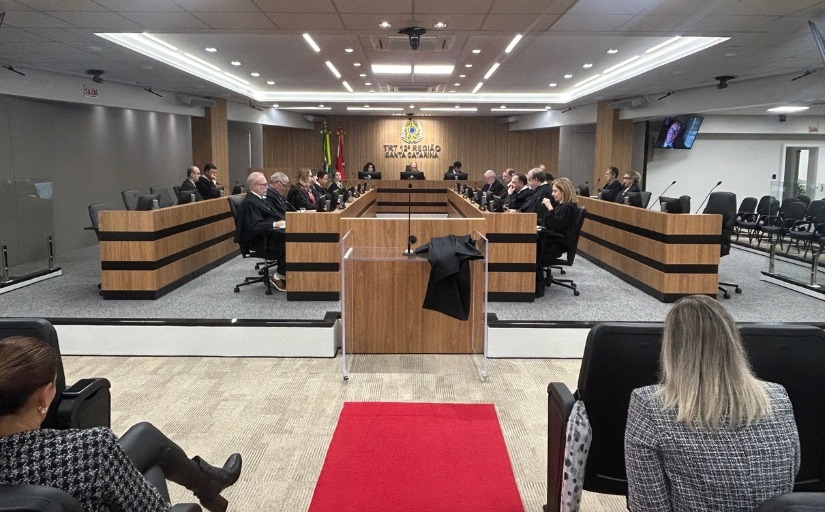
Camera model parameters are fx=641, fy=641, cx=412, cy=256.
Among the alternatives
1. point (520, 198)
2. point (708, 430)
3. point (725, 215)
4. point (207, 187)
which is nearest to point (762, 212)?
point (725, 215)

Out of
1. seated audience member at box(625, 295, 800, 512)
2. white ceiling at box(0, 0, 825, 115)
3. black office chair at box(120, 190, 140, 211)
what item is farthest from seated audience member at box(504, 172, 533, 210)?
seated audience member at box(625, 295, 800, 512)

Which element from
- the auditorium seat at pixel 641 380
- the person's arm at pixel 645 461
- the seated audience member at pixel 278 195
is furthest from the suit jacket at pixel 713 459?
the seated audience member at pixel 278 195

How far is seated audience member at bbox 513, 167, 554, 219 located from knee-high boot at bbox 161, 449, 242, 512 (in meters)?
5.49

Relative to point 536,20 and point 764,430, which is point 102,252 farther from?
point 764,430

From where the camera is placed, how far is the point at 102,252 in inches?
273

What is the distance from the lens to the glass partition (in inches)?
333

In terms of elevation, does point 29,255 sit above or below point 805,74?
below

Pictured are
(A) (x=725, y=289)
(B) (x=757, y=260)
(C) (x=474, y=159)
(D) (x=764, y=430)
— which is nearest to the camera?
(D) (x=764, y=430)

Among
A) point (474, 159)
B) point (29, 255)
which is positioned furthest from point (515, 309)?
point (474, 159)

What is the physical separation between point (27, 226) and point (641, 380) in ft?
28.8

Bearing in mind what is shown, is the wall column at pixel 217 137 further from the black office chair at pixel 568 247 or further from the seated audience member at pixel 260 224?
the black office chair at pixel 568 247

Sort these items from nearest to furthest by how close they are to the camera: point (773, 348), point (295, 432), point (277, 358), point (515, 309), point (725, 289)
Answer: point (773, 348) < point (295, 432) < point (277, 358) < point (515, 309) < point (725, 289)

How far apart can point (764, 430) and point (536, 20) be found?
17.5 feet

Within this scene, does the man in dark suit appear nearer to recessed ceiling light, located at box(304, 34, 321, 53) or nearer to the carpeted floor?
the carpeted floor
